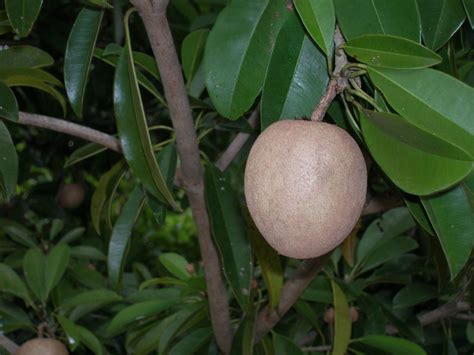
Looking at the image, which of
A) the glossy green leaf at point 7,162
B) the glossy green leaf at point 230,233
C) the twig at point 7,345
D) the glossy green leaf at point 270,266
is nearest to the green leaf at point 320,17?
the glossy green leaf at point 230,233

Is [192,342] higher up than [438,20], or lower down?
lower down

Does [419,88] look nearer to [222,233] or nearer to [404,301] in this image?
[222,233]

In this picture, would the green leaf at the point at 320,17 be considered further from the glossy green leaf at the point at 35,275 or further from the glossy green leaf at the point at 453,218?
the glossy green leaf at the point at 35,275

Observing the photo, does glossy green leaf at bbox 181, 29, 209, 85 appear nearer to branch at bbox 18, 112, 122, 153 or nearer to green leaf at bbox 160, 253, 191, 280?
branch at bbox 18, 112, 122, 153

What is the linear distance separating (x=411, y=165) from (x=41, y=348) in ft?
3.31

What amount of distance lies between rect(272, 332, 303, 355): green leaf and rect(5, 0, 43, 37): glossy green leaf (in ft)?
2.31

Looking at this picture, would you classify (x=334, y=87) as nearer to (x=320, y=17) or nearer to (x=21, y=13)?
(x=320, y=17)

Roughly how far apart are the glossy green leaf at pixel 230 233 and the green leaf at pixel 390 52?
383 mm

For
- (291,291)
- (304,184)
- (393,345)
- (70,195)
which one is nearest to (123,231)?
(291,291)

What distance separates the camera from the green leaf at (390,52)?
0.65 metres

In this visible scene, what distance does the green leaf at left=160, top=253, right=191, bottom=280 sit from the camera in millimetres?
1629

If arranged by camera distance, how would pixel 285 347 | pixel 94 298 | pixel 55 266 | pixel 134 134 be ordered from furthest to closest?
pixel 55 266
pixel 94 298
pixel 285 347
pixel 134 134

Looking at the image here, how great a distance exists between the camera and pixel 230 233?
992 mm

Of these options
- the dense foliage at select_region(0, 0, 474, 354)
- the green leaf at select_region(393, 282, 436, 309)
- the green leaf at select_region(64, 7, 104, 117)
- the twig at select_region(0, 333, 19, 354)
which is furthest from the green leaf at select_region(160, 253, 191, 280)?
the green leaf at select_region(64, 7, 104, 117)
